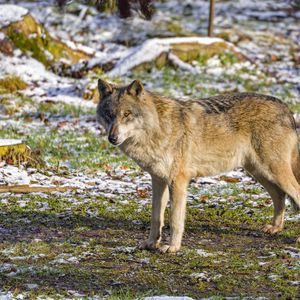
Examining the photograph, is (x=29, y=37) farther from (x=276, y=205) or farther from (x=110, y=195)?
(x=276, y=205)

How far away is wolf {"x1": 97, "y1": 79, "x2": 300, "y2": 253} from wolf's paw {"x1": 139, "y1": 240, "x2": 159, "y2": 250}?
11 mm

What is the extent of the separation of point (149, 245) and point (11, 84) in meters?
10.1

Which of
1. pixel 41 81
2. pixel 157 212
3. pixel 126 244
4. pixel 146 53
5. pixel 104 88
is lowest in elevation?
Answer: pixel 41 81

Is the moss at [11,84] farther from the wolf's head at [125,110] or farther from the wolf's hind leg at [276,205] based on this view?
the wolf's hind leg at [276,205]

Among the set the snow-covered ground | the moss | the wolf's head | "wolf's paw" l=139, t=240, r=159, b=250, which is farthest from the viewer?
the moss

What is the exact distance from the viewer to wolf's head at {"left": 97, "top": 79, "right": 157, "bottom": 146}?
689 centimetres

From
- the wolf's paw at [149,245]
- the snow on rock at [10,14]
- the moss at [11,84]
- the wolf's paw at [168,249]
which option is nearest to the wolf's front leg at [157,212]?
the wolf's paw at [149,245]

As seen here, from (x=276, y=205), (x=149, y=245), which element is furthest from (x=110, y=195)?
(x=276, y=205)

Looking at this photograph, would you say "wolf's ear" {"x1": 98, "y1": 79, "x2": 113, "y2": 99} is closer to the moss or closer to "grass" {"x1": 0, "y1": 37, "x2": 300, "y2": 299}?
"grass" {"x1": 0, "y1": 37, "x2": 300, "y2": 299}

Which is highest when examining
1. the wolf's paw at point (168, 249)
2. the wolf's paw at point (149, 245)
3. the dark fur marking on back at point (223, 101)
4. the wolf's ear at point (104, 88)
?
the wolf's ear at point (104, 88)

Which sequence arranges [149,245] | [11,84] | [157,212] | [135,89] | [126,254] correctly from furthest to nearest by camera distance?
1. [11,84]
2. [157,212]
3. [149,245]
4. [135,89]
5. [126,254]

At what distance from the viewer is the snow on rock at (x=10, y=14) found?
57.0 feet

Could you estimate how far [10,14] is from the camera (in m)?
17.7

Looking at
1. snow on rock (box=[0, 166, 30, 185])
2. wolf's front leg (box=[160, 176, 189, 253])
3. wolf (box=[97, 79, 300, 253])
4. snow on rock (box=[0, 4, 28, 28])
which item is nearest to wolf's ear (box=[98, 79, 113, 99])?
wolf (box=[97, 79, 300, 253])
